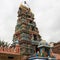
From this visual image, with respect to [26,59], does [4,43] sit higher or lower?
higher

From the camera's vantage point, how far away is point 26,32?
1547 inches

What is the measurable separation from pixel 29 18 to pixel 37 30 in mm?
3293

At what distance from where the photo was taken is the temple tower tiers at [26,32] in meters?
37.7

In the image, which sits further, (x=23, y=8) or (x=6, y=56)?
(x=23, y=8)

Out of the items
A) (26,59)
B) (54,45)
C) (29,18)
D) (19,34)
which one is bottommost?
(26,59)

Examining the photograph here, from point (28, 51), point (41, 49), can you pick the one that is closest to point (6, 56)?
point (41, 49)

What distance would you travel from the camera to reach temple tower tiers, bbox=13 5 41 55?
124ft

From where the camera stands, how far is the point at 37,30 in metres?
41.6

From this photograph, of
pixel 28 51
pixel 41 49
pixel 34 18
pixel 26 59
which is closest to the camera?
pixel 26 59

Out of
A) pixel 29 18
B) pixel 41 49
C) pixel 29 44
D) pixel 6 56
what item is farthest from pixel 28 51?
pixel 6 56

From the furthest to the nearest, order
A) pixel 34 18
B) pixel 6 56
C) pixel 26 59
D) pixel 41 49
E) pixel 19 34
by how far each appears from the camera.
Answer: pixel 34 18
pixel 19 34
pixel 41 49
pixel 26 59
pixel 6 56

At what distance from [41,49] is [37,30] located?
15.8 m

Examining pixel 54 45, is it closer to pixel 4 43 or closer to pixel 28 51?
pixel 28 51

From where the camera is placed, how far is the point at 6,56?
21.0 metres
